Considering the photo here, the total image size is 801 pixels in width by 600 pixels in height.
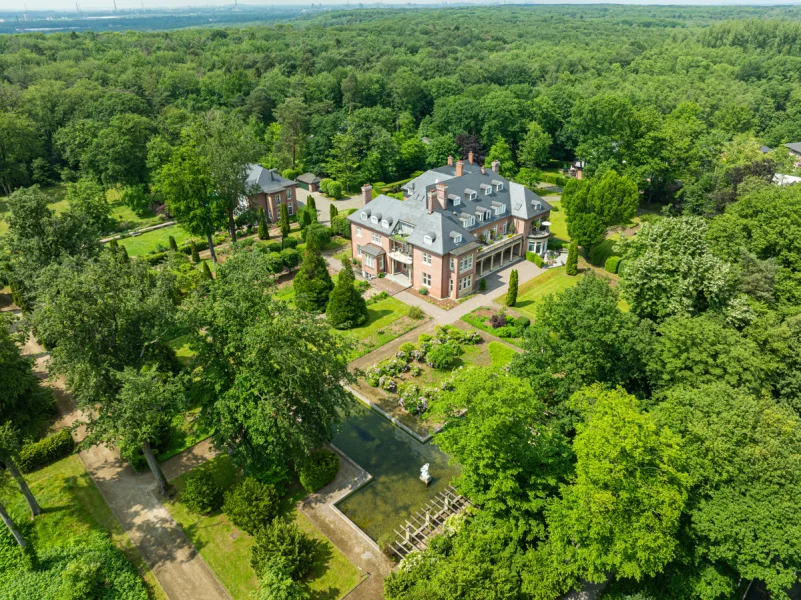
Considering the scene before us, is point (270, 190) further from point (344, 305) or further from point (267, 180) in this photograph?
point (344, 305)

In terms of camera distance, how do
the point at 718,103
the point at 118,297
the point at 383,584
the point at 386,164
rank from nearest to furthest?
the point at 383,584, the point at 118,297, the point at 386,164, the point at 718,103

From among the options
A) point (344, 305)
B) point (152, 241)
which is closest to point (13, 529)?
point (344, 305)

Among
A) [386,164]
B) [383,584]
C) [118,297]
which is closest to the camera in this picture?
[383,584]

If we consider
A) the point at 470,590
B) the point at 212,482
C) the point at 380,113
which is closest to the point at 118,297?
the point at 212,482

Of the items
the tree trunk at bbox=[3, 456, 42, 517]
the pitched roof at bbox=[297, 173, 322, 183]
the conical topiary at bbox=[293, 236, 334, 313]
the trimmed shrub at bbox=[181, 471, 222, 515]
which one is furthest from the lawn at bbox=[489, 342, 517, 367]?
the pitched roof at bbox=[297, 173, 322, 183]

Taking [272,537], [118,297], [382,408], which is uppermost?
[118,297]

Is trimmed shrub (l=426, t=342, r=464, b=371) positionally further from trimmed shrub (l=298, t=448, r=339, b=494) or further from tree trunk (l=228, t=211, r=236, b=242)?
tree trunk (l=228, t=211, r=236, b=242)

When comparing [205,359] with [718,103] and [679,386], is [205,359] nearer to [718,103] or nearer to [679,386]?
[679,386]
